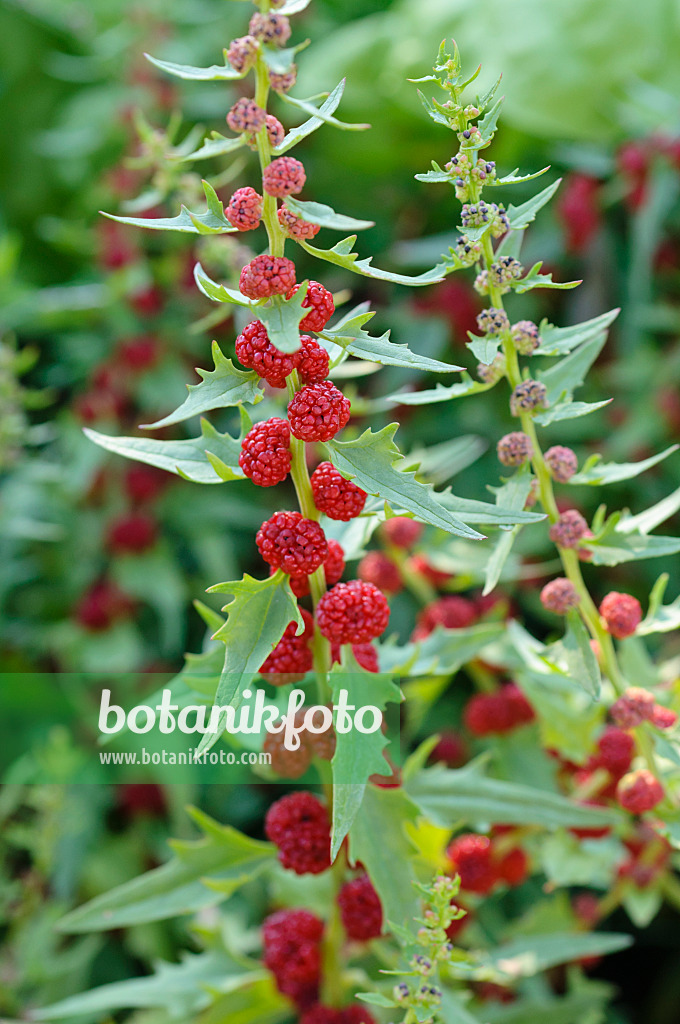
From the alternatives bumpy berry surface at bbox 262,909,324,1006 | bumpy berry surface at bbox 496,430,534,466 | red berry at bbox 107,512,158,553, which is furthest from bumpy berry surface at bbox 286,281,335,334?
red berry at bbox 107,512,158,553

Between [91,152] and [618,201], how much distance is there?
2.11ft

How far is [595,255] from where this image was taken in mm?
977

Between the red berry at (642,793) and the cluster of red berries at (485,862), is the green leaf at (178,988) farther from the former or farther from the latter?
the red berry at (642,793)

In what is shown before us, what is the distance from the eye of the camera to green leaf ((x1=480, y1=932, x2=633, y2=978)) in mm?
533

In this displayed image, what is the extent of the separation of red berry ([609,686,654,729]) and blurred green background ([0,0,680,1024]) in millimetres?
366

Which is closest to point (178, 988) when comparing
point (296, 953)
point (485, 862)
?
point (296, 953)

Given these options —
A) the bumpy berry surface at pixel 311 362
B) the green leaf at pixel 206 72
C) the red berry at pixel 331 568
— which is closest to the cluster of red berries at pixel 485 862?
the red berry at pixel 331 568

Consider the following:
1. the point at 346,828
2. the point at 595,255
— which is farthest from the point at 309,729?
the point at 595,255

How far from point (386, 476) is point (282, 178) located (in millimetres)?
117

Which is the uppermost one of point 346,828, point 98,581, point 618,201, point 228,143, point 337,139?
point 337,139

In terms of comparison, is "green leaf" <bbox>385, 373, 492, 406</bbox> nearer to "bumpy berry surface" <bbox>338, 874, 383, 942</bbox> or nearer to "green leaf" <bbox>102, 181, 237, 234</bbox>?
"green leaf" <bbox>102, 181, 237, 234</bbox>

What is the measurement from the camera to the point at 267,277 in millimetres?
338

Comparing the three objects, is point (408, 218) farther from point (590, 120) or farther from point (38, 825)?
point (38, 825)

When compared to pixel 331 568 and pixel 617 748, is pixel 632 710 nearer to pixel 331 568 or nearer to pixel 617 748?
pixel 617 748
